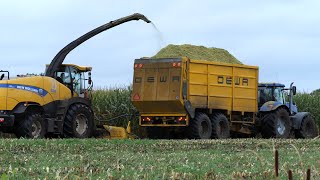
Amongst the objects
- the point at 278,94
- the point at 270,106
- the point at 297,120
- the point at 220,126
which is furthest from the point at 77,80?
the point at 297,120

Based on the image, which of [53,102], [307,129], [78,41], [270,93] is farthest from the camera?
[307,129]

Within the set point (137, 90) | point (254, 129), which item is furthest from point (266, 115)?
point (137, 90)

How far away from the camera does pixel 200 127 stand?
23.2 m

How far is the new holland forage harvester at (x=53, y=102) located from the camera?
20.3 metres

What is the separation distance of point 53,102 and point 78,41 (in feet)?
8.54

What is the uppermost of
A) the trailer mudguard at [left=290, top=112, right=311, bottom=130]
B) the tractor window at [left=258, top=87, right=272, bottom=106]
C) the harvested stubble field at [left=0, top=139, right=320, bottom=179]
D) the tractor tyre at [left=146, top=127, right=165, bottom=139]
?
the tractor window at [left=258, top=87, right=272, bottom=106]

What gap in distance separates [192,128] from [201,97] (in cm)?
114

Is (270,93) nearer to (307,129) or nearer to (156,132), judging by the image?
(307,129)

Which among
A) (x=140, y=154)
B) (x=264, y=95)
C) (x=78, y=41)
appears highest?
(x=78, y=41)

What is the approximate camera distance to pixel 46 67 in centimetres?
2286

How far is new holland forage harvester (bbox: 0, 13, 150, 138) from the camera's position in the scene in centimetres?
2027

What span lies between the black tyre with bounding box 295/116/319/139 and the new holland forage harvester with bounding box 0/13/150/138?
837cm

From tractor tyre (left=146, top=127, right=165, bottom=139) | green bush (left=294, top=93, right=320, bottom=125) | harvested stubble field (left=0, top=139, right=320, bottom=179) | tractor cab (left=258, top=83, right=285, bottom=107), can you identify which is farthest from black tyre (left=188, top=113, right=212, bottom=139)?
green bush (left=294, top=93, right=320, bottom=125)

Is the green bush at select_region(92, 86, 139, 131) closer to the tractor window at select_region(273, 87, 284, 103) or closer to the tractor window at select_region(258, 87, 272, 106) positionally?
the tractor window at select_region(258, 87, 272, 106)
